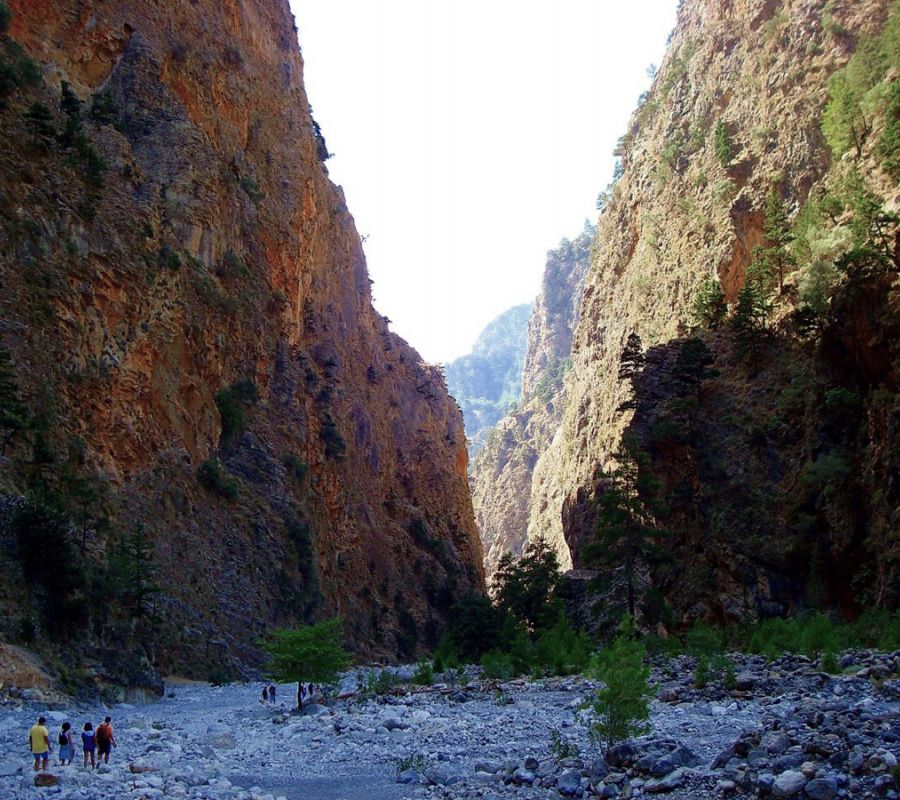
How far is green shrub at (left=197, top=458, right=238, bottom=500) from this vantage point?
38750 millimetres

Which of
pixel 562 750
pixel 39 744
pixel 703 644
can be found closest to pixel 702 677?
pixel 703 644

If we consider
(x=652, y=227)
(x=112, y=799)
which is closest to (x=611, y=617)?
(x=112, y=799)

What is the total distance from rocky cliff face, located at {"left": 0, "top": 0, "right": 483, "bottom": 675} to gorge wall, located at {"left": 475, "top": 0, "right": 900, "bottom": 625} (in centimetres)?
1544

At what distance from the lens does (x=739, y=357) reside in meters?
40.7

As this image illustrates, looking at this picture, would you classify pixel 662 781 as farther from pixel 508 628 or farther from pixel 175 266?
pixel 175 266

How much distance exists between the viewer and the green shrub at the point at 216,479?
1526 inches

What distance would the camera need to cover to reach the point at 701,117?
56375 millimetres

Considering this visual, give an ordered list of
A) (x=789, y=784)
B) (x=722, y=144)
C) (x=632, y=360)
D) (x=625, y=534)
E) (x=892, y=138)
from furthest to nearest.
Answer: (x=722, y=144) < (x=632, y=360) < (x=892, y=138) < (x=625, y=534) < (x=789, y=784)

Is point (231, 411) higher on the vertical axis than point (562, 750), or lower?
higher

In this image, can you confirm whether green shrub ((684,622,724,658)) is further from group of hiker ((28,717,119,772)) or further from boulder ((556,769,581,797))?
group of hiker ((28,717,119,772))

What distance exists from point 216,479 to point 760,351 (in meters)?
26.5

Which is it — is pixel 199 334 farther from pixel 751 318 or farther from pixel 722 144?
pixel 722 144

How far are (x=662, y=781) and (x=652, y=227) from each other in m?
54.2

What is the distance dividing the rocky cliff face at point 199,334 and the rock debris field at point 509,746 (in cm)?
920
